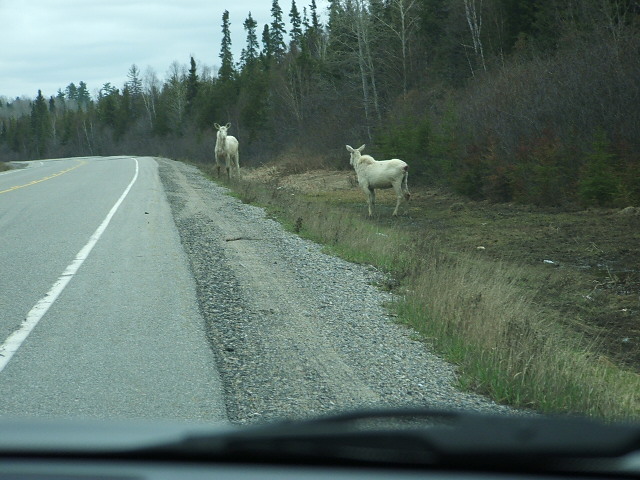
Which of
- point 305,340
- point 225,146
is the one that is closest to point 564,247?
point 305,340

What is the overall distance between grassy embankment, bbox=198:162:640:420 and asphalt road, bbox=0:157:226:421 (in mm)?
2256

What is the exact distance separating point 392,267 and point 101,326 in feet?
16.7

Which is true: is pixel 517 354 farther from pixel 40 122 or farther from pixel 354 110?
pixel 40 122

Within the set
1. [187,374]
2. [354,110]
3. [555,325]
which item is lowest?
[555,325]

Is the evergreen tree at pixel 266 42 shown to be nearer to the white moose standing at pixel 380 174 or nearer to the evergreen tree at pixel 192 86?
the evergreen tree at pixel 192 86

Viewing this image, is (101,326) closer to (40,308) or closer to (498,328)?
(40,308)

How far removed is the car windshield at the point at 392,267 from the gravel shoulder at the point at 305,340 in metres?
0.03

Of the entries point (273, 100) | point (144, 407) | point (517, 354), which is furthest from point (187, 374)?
point (273, 100)

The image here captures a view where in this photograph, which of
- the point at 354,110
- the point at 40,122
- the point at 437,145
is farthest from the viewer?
the point at 40,122

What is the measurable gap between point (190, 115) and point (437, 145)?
76817 mm

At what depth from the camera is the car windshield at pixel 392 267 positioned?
236 inches

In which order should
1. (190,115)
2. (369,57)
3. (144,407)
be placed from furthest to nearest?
(190,115) < (369,57) < (144,407)

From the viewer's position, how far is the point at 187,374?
629 centimetres

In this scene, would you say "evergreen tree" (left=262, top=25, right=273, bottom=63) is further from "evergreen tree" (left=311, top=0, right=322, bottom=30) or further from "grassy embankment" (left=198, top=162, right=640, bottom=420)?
"grassy embankment" (left=198, top=162, right=640, bottom=420)
